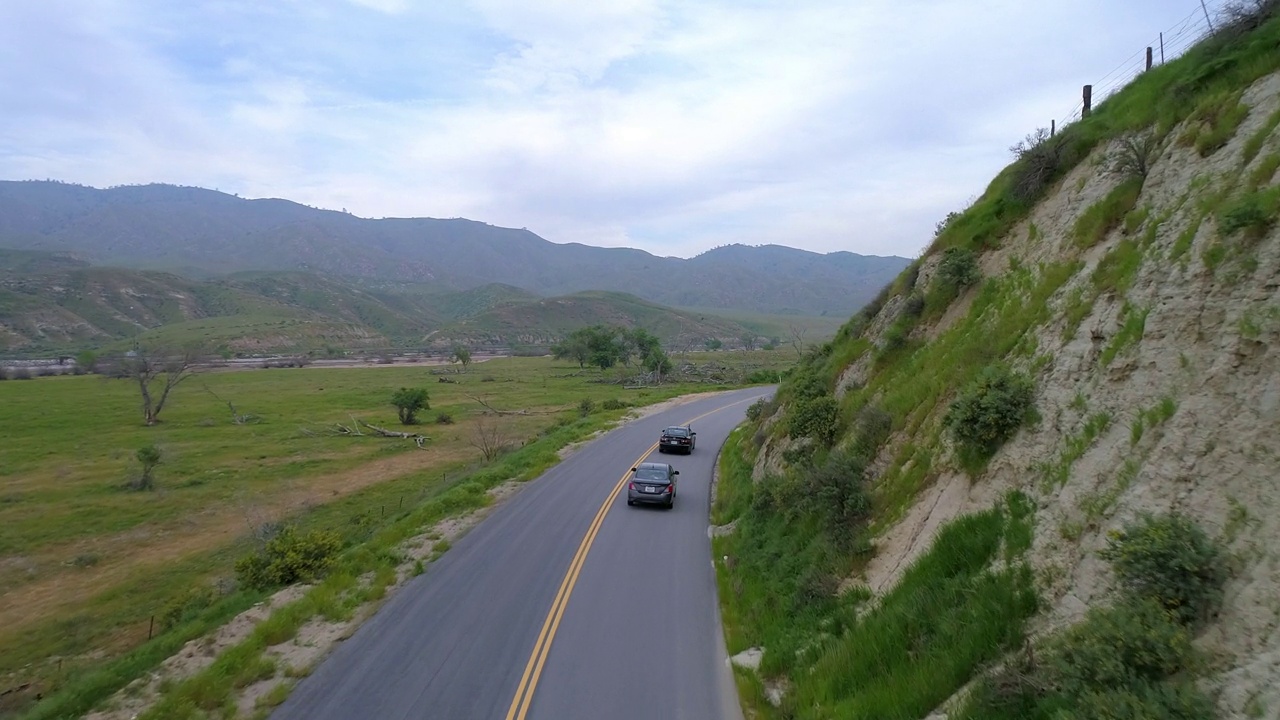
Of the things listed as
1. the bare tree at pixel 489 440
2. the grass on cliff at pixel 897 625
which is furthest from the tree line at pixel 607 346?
the grass on cliff at pixel 897 625

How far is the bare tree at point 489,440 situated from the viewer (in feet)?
106

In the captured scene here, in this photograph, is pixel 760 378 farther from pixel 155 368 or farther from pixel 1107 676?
pixel 1107 676

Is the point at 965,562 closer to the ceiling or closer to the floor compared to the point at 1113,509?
closer to the floor

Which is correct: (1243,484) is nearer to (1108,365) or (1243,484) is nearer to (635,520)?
(1108,365)

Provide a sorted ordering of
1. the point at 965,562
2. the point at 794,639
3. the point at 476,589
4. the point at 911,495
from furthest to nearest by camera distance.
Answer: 1. the point at 476,589
2. the point at 911,495
3. the point at 794,639
4. the point at 965,562

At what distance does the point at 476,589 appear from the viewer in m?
12.4

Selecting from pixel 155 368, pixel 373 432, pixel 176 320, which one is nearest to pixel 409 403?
pixel 373 432

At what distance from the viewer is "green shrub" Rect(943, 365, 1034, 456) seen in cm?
862

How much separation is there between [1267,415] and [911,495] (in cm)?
498

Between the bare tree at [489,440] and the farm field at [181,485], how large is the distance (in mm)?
575

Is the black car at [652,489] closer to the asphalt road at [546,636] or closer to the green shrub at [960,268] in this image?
the asphalt road at [546,636]

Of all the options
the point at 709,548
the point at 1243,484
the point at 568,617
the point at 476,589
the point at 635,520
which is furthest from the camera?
the point at 635,520

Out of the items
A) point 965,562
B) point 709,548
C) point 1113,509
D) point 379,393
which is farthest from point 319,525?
point 379,393

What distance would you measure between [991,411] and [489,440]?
109ft
